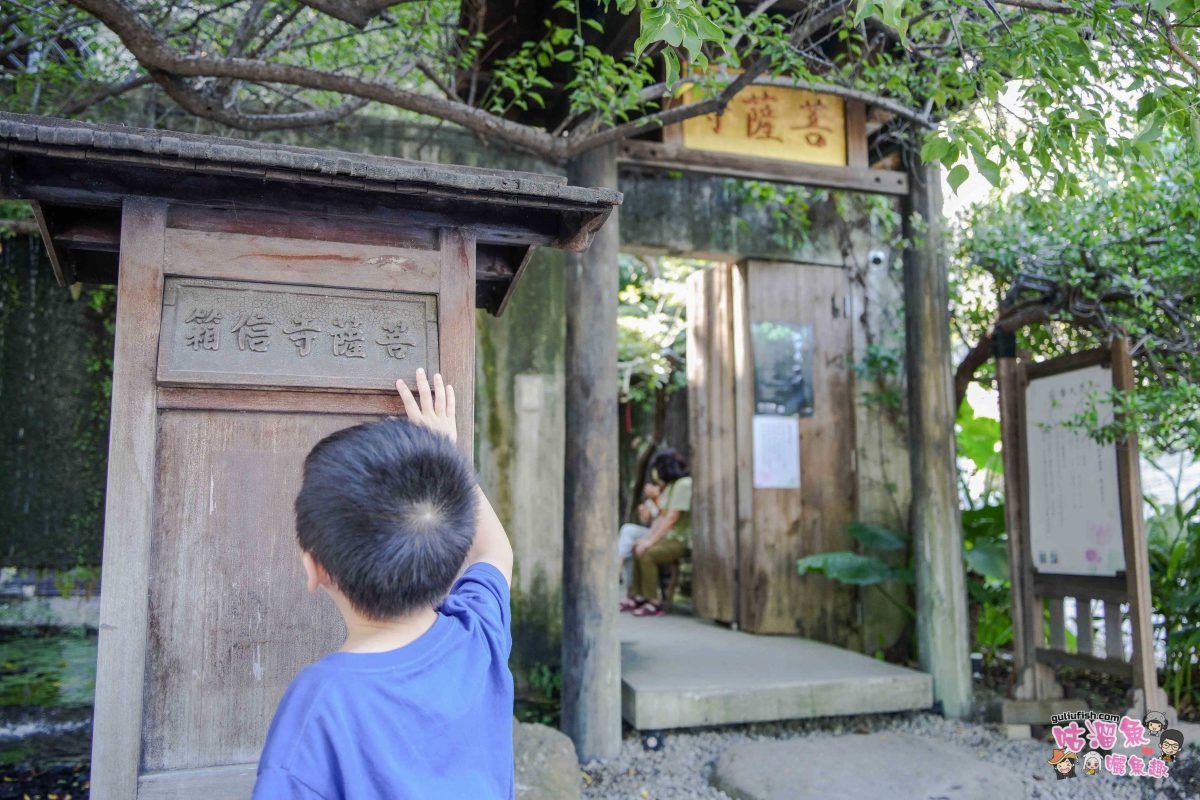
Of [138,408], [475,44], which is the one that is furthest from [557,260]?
[138,408]

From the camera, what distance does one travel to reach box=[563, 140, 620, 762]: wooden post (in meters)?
5.27

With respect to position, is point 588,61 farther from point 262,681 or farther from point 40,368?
point 40,368

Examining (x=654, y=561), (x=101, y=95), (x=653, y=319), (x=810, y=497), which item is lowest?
(x=654, y=561)

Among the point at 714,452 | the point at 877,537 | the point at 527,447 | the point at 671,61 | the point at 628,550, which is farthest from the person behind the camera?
the point at 628,550

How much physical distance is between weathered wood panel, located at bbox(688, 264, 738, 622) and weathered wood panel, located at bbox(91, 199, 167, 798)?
5.72 metres

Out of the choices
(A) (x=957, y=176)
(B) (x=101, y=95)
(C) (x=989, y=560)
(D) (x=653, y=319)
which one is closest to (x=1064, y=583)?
(C) (x=989, y=560)

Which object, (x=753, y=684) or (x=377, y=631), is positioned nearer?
(x=377, y=631)

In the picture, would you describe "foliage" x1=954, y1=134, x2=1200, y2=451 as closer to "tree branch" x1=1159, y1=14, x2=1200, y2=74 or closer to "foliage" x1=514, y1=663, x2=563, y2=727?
"tree branch" x1=1159, y1=14, x2=1200, y2=74

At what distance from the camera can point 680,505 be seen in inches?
358

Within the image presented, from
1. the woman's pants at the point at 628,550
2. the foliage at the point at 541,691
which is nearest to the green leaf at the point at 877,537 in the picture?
→ the foliage at the point at 541,691

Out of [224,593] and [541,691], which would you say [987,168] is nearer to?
[224,593]

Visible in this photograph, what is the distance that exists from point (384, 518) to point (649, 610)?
7.46 meters

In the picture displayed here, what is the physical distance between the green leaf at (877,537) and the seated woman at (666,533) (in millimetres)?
2361

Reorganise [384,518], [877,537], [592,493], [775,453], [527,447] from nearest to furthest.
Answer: [384,518], [592,493], [527,447], [877,537], [775,453]
